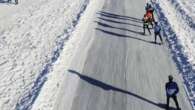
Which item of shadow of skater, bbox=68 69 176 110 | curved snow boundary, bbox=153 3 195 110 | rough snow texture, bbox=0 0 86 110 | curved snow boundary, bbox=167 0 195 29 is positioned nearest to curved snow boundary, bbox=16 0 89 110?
rough snow texture, bbox=0 0 86 110

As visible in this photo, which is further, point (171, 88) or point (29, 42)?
point (29, 42)

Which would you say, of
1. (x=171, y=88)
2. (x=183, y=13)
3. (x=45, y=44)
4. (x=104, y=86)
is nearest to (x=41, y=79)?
(x=104, y=86)

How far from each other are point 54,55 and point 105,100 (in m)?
6.53

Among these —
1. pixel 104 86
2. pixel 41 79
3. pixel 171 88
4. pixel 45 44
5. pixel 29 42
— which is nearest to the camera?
pixel 171 88

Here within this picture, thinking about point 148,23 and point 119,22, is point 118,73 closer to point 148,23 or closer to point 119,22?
point 148,23

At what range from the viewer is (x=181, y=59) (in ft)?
82.4

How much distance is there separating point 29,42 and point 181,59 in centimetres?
929

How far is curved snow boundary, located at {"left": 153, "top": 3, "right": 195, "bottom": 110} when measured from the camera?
70.2 feet

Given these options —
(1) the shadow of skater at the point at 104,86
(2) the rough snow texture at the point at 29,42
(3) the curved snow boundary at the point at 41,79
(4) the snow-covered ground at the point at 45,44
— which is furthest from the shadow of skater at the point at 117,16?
(1) the shadow of skater at the point at 104,86

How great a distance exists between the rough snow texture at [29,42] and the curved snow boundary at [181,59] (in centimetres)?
646

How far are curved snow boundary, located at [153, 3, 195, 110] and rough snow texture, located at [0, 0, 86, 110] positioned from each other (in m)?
6.46

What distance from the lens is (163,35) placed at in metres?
30.4

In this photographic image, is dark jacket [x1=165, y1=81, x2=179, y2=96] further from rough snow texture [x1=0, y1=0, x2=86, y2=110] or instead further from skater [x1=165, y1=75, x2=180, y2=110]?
rough snow texture [x1=0, y1=0, x2=86, y2=110]

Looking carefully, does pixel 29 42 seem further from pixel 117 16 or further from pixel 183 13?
pixel 183 13
